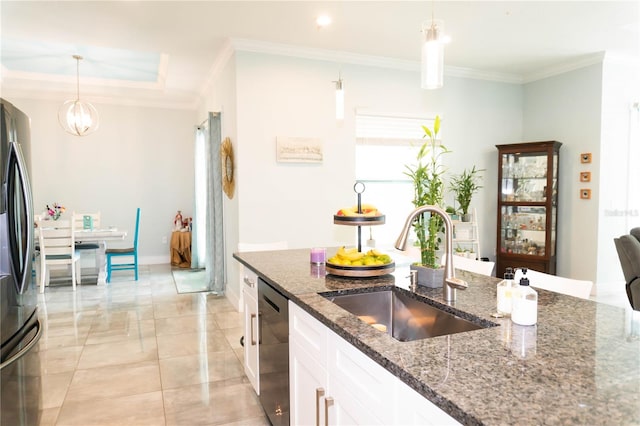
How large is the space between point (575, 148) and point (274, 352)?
16.3 ft

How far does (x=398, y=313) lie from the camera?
1.87 metres

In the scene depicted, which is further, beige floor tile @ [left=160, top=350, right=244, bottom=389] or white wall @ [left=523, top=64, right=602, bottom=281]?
white wall @ [left=523, top=64, right=602, bottom=281]

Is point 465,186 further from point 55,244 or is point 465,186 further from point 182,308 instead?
point 55,244

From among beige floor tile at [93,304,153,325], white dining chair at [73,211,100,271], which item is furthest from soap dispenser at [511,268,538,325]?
white dining chair at [73,211,100,271]

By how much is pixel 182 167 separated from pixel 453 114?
15.8 feet

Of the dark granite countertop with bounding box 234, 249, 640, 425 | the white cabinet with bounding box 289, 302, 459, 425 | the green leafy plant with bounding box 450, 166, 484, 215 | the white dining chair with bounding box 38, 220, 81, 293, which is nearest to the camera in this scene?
the dark granite countertop with bounding box 234, 249, 640, 425

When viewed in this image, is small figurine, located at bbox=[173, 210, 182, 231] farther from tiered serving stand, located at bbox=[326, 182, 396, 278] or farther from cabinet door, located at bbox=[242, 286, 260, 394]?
tiered serving stand, located at bbox=[326, 182, 396, 278]

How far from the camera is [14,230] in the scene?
191cm

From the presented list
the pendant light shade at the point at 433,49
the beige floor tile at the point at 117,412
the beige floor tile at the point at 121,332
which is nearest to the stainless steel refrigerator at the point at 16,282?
the beige floor tile at the point at 117,412

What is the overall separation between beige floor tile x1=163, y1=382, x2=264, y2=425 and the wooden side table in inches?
183

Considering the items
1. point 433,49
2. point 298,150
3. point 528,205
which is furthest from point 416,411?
point 528,205

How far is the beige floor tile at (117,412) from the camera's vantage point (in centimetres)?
239

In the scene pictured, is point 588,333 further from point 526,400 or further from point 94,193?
point 94,193

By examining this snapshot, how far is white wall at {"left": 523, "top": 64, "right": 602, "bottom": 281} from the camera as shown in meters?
5.07
